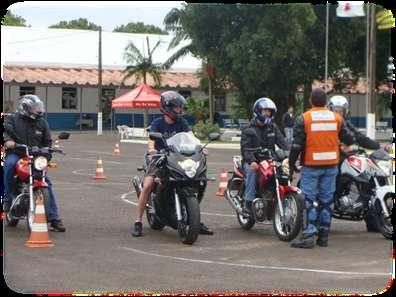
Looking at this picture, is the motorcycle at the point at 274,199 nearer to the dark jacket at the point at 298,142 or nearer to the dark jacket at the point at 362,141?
the dark jacket at the point at 298,142

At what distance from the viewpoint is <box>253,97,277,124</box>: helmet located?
1080 centimetres

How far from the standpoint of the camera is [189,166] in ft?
32.6

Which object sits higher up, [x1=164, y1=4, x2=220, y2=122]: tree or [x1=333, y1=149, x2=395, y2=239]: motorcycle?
[x1=164, y1=4, x2=220, y2=122]: tree

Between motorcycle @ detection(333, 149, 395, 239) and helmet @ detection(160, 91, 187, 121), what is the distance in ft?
7.26

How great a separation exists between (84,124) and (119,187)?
33389 mm

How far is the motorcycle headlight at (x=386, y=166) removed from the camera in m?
10.6

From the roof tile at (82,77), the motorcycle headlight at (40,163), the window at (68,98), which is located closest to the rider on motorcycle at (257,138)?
the motorcycle headlight at (40,163)

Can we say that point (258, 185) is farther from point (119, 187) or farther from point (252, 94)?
point (252, 94)

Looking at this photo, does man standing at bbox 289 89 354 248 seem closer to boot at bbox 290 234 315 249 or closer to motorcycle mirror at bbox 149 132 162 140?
boot at bbox 290 234 315 249

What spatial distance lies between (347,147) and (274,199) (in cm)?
116

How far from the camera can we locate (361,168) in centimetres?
1060

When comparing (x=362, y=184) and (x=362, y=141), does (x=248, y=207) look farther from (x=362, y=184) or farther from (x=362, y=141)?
(x=362, y=141)

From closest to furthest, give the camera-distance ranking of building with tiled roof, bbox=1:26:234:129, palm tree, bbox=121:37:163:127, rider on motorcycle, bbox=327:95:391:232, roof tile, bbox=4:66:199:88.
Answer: rider on motorcycle, bbox=327:95:391:232
roof tile, bbox=4:66:199:88
building with tiled roof, bbox=1:26:234:129
palm tree, bbox=121:37:163:127

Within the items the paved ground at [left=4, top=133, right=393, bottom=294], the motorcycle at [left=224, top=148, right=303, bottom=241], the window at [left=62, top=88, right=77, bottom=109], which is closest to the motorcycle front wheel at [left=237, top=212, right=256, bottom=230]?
the motorcycle at [left=224, top=148, right=303, bottom=241]
